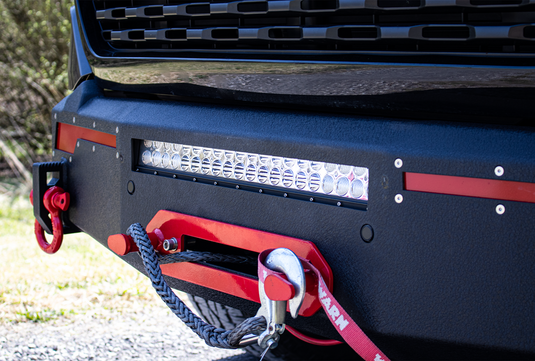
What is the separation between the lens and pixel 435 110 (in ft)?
4.27

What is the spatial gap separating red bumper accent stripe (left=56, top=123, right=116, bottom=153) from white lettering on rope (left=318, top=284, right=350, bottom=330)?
97 cm

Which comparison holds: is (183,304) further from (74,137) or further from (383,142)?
(74,137)

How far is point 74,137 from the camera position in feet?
7.16

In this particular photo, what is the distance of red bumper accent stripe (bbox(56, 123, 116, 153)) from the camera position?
1.98m

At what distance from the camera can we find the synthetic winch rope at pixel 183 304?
54.8 inches

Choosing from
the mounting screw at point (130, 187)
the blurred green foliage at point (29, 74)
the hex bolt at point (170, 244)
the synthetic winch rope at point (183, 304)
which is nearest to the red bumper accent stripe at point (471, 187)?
the synthetic winch rope at point (183, 304)

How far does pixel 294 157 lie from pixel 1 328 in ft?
6.17

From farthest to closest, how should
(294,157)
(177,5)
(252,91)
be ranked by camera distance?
(177,5) → (252,91) → (294,157)

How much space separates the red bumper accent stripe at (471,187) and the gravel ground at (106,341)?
1484 mm

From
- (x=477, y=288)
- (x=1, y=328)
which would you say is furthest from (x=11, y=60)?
(x=477, y=288)

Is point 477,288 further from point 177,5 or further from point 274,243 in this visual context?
point 177,5

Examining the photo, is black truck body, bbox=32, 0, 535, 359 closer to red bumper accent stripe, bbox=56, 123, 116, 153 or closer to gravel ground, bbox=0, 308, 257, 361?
red bumper accent stripe, bbox=56, 123, 116, 153

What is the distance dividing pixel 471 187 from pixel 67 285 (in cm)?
261

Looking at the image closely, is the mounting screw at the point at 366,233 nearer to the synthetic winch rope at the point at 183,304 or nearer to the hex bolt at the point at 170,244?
the synthetic winch rope at the point at 183,304
